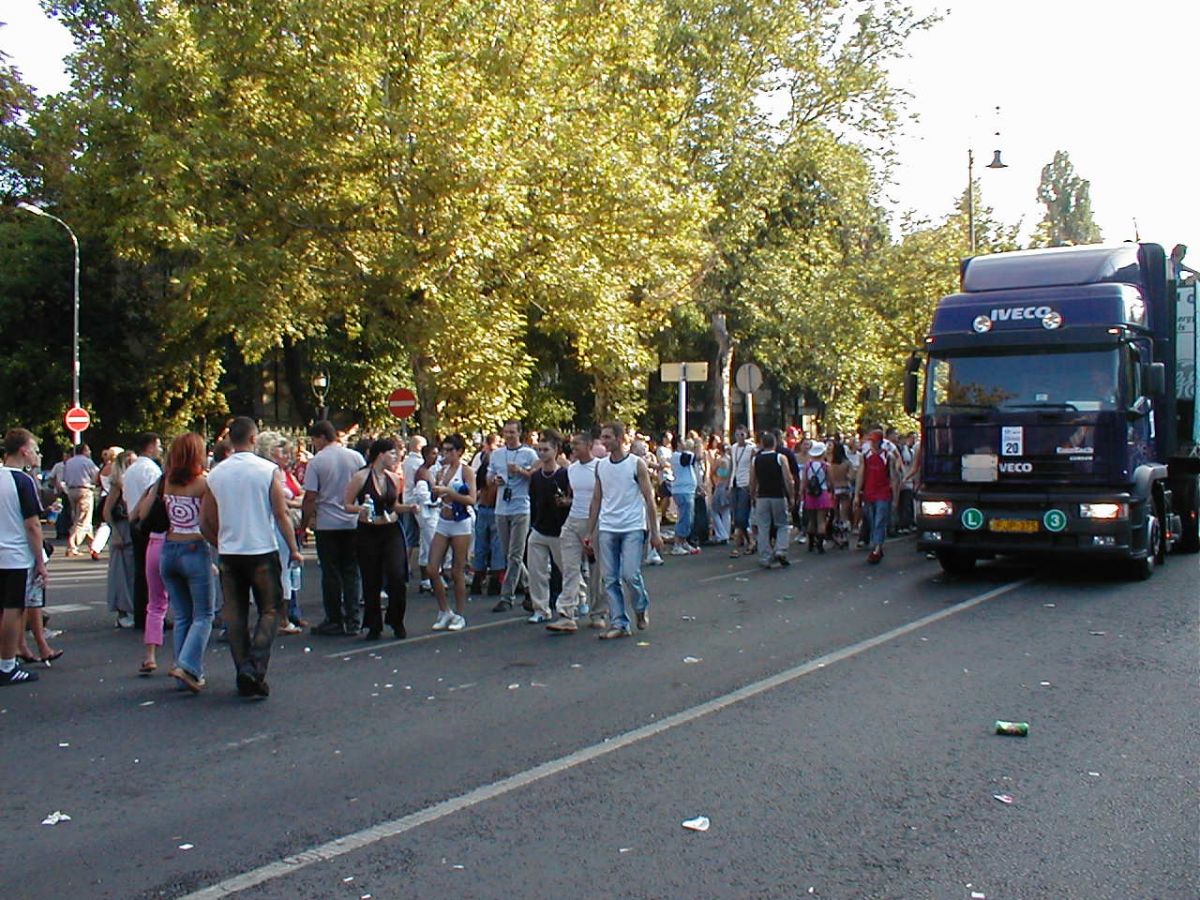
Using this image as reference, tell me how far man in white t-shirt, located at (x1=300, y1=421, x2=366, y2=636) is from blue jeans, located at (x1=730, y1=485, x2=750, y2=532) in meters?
9.04

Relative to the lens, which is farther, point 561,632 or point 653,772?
point 561,632

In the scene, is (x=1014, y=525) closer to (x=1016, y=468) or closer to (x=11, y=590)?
(x=1016, y=468)

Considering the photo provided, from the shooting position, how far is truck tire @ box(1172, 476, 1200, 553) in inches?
635

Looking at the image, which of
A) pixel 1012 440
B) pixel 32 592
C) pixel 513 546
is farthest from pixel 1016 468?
pixel 32 592

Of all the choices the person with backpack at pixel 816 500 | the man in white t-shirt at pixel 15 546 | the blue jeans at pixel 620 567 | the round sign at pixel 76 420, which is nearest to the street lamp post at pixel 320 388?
the round sign at pixel 76 420

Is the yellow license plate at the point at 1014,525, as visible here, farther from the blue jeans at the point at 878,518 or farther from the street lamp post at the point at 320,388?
the street lamp post at the point at 320,388

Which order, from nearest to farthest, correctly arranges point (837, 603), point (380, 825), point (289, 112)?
point (380, 825), point (837, 603), point (289, 112)

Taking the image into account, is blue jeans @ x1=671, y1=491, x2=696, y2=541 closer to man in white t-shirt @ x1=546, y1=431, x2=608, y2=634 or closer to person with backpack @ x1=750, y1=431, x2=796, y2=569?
person with backpack @ x1=750, y1=431, x2=796, y2=569

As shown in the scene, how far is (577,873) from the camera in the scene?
15.9 ft

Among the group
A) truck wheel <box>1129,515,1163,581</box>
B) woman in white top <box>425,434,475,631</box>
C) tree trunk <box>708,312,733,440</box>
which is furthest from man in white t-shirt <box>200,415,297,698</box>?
tree trunk <box>708,312,733,440</box>

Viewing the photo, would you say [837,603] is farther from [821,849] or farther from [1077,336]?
[821,849]

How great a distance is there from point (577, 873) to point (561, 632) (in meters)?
6.18

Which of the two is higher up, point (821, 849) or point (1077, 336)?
point (1077, 336)

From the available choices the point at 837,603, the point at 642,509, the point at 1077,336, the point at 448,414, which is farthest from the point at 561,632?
the point at 448,414
